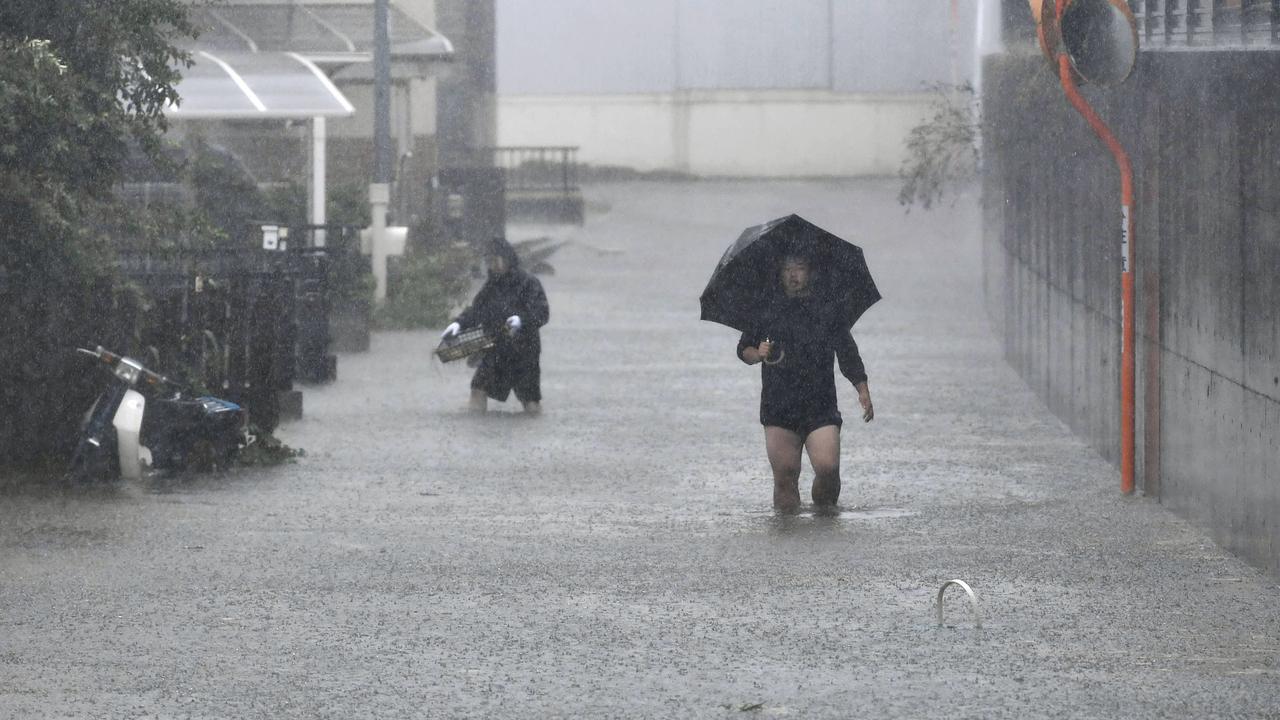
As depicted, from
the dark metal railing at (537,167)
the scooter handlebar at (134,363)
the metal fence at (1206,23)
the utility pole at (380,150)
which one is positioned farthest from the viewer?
the dark metal railing at (537,167)

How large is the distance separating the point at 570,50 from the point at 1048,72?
3897 centimetres

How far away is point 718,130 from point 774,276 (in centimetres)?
4238

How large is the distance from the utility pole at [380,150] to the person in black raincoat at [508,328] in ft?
23.3

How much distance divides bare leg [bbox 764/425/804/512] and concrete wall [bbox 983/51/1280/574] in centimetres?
188

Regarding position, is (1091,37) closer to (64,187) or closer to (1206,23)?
(1206,23)

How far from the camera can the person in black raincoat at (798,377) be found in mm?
10562

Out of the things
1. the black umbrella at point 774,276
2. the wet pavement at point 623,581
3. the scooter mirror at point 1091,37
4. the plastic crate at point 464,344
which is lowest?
the wet pavement at point 623,581

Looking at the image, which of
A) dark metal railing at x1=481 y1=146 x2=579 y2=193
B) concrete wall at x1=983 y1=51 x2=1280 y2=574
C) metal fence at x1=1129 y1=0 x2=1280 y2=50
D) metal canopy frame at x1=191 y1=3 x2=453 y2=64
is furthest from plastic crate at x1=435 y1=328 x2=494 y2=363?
dark metal railing at x1=481 y1=146 x2=579 y2=193

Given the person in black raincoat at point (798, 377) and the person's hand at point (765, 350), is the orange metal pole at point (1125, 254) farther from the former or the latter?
the person's hand at point (765, 350)

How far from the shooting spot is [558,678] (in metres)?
6.84

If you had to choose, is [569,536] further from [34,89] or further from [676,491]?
[34,89]

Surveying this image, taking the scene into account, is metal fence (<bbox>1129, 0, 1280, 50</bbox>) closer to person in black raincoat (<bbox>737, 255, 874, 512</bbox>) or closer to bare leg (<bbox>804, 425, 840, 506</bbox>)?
person in black raincoat (<bbox>737, 255, 874, 512</bbox>)

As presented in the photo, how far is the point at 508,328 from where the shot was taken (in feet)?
50.2

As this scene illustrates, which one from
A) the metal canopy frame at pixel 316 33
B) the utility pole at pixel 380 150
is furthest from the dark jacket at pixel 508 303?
the metal canopy frame at pixel 316 33
